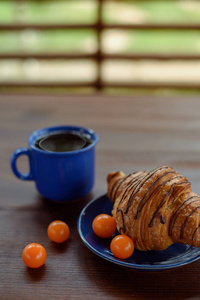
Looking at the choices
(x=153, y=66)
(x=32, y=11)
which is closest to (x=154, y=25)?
(x=153, y=66)

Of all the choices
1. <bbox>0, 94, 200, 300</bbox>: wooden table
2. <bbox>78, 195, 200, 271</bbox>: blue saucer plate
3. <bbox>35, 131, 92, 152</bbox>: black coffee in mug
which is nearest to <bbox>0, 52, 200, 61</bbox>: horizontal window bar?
<bbox>0, 94, 200, 300</bbox>: wooden table

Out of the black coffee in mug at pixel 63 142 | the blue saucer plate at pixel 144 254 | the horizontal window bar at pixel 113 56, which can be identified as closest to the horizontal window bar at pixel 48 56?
the horizontal window bar at pixel 113 56

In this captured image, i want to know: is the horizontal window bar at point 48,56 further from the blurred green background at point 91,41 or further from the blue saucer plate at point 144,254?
the blue saucer plate at point 144,254

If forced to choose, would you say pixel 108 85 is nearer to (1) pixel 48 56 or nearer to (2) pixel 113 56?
(2) pixel 113 56

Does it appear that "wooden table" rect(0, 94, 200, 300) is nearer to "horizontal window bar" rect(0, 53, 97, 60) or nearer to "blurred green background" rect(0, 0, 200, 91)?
"horizontal window bar" rect(0, 53, 97, 60)

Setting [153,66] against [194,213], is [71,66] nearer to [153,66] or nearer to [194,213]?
[153,66]

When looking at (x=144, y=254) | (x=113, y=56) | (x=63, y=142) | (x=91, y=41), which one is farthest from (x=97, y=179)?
(x=91, y=41)

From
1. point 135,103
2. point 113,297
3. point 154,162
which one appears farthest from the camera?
point 135,103
